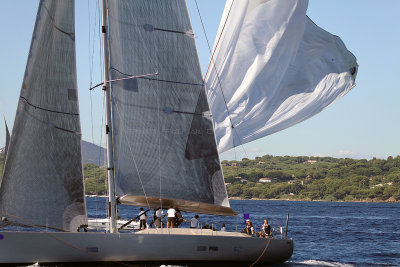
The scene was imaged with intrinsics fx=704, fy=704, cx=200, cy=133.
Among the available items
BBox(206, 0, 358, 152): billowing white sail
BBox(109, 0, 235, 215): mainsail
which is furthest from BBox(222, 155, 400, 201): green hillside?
BBox(109, 0, 235, 215): mainsail

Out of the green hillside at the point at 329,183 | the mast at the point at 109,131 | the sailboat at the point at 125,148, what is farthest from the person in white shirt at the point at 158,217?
the green hillside at the point at 329,183

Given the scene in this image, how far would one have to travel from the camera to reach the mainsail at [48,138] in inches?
846

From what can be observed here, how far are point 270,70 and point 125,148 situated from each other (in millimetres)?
7557

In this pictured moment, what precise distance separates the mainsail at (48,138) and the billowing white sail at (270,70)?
597 centimetres

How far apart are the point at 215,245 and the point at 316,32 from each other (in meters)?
10.5

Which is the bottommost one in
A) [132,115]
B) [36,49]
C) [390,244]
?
[390,244]

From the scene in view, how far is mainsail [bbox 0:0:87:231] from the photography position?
21500 mm

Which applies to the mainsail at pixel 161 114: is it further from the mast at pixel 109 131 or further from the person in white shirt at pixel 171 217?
the person in white shirt at pixel 171 217

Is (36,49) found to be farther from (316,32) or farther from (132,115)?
(316,32)

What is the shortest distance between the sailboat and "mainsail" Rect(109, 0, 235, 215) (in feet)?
0.11

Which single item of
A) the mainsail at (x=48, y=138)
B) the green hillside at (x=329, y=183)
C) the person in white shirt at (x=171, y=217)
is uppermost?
the green hillside at (x=329, y=183)

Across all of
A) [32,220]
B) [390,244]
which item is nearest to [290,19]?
[32,220]

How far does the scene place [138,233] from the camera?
70.6 feet

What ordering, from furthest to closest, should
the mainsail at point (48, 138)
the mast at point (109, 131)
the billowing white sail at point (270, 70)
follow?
the billowing white sail at point (270, 70), the mast at point (109, 131), the mainsail at point (48, 138)
